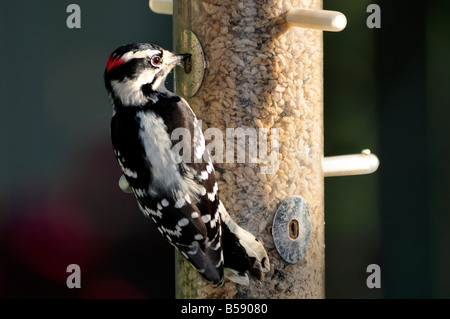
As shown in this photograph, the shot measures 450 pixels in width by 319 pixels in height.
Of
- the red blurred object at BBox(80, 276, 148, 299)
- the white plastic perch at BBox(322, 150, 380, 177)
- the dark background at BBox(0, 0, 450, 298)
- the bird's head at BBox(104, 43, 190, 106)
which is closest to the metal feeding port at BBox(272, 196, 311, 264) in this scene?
the white plastic perch at BBox(322, 150, 380, 177)

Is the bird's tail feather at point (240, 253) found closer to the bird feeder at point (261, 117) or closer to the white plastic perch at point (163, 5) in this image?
the bird feeder at point (261, 117)

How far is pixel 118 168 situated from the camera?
4973 millimetres

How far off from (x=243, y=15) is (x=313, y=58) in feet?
1.11

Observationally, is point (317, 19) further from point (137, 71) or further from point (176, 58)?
point (137, 71)

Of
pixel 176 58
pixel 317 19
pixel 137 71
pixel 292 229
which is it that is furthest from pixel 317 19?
pixel 292 229

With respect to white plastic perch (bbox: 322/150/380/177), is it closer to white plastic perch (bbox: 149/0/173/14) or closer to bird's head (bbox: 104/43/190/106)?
bird's head (bbox: 104/43/190/106)

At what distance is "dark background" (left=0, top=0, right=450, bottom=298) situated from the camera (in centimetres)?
487

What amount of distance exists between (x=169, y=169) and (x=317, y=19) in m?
0.73

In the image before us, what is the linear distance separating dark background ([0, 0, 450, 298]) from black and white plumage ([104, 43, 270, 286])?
75.7 inches
